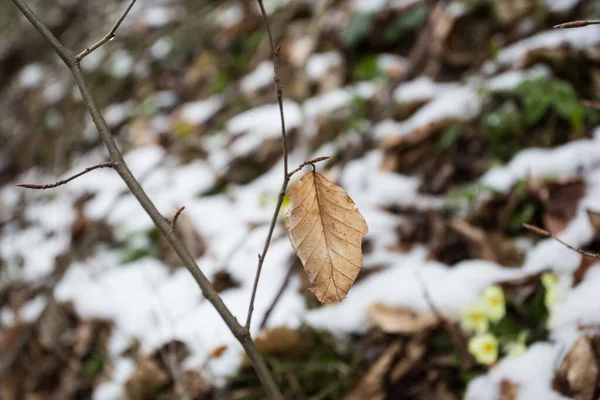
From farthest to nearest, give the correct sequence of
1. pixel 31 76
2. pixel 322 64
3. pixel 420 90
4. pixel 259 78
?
pixel 31 76
pixel 259 78
pixel 322 64
pixel 420 90

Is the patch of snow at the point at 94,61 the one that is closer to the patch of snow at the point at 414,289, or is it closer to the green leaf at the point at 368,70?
the green leaf at the point at 368,70

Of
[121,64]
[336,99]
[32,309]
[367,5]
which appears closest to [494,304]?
[336,99]

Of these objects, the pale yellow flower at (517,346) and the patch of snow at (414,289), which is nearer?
the pale yellow flower at (517,346)

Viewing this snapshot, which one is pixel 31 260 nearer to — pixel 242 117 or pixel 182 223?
pixel 182 223

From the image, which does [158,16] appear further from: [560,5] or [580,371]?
[580,371]

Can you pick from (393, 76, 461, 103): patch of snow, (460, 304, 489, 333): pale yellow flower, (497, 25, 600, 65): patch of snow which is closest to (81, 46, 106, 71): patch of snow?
(393, 76, 461, 103): patch of snow

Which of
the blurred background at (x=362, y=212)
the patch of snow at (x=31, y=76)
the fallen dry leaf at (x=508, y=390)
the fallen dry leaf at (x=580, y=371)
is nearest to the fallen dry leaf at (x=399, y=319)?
the blurred background at (x=362, y=212)
